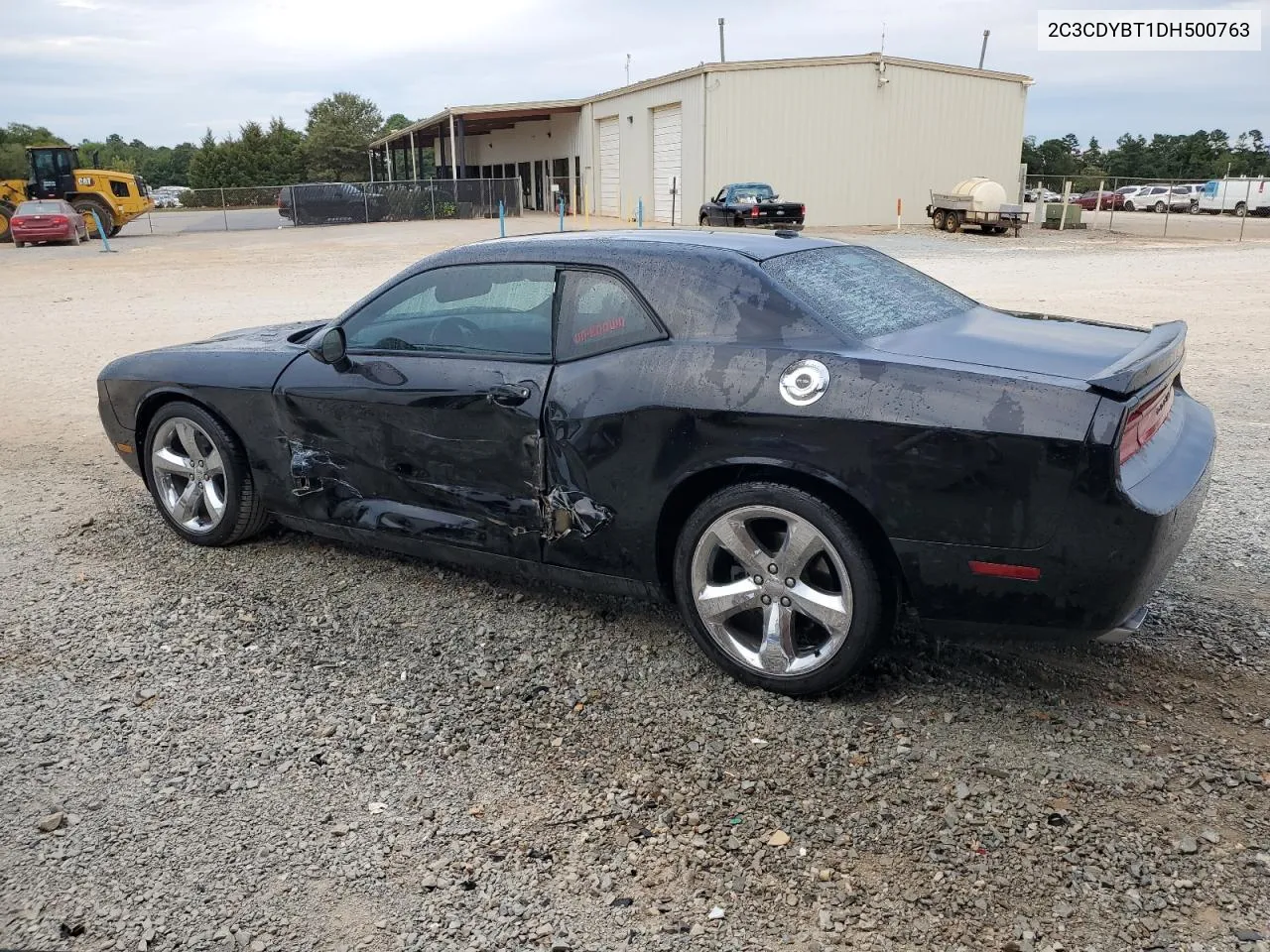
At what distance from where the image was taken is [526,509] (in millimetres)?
3898

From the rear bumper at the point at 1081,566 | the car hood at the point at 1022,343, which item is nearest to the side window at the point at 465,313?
the car hood at the point at 1022,343

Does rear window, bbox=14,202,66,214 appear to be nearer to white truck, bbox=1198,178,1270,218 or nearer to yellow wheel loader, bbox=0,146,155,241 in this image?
yellow wheel loader, bbox=0,146,155,241

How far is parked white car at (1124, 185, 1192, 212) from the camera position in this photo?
4950cm

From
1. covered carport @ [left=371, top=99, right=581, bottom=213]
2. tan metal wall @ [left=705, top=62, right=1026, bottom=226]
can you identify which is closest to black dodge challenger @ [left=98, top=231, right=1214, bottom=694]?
tan metal wall @ [left=705, top=62, right=1026, bottom=226]

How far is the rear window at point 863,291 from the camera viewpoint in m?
3.53

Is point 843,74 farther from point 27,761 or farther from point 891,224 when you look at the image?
point 27,761

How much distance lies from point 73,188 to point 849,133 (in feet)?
82.6

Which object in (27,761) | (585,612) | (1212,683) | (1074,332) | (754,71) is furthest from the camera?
(754,71)

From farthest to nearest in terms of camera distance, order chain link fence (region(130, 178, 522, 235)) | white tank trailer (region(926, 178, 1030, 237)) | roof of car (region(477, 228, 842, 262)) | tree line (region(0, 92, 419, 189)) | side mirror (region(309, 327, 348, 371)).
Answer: tree line (region(0, 92, 419, 189)) → chain link fence (region(130, 178, 522, 235)) → white tank trailer (region(926, 178, 1030, 237)) → side mirror (region(309, 327, 348, 371)) → roof of car (region(477, 228, 842, 262))

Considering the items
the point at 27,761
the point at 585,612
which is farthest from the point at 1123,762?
the point at 27,761

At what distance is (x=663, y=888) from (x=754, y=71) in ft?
108

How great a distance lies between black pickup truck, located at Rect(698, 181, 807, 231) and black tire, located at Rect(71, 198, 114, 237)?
66.1 feet

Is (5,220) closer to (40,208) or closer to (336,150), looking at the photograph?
(40,208)

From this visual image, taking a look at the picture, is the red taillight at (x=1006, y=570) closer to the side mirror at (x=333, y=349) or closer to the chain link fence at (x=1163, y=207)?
the side mirror at (x=333, y=349)
